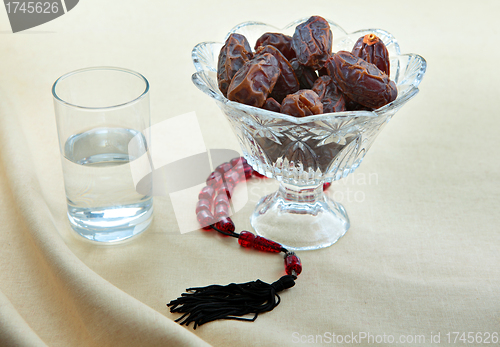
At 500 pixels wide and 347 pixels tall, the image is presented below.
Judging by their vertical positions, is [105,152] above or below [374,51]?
below

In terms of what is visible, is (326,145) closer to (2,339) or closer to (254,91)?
(254,91)

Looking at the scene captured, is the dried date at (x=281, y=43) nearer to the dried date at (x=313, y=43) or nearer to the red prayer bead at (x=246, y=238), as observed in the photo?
the dried date at (x=313, y=43)

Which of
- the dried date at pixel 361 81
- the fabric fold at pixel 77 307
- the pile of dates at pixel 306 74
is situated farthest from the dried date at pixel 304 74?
the fabric fold at pixel 77 307

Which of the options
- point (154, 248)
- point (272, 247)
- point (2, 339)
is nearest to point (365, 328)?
point (272, 247)

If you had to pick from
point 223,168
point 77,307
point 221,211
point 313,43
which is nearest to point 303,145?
point 313,43

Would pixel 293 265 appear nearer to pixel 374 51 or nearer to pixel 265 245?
pixel 265 245

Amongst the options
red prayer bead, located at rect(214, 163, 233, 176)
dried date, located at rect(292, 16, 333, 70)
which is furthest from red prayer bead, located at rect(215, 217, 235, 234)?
dried date, located at rect(292, 16, 333, 70)
